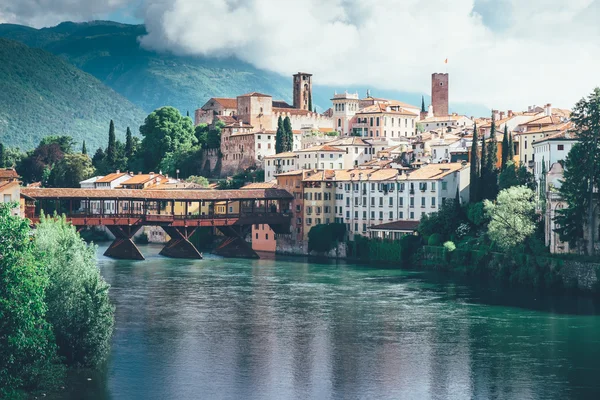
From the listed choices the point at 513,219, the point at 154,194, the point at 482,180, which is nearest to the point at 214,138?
the point at 154,194

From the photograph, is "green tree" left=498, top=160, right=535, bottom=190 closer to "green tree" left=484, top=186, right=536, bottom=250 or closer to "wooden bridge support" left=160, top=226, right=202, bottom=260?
"green tree" left=484, top=186, right=536, bottom=250

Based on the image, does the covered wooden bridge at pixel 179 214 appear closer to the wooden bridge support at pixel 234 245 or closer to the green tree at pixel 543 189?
the wooden bridge support at pixel 234 245

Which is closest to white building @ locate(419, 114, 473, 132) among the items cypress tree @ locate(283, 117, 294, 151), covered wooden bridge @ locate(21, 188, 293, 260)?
cypress tree @ locate(283, 117, 294, 151)

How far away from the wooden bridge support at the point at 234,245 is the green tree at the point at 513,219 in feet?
84.0

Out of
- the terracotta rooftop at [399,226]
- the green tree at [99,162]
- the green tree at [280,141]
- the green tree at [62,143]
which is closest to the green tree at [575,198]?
the terracotta rooftop at [399,226]

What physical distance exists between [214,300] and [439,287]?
43.9 feet

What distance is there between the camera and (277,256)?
8375cm

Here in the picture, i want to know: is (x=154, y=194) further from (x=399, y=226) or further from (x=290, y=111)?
(x=290, y=111)

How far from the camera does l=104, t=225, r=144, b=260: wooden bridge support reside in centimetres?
7769

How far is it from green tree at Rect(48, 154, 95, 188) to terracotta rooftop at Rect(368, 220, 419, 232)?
50.1 m

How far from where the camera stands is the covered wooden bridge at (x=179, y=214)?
259 ft

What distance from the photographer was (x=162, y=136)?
12312cm

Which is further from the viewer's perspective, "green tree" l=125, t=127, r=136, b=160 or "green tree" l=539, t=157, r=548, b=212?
"green tree" l=125, t=127, r=136, b=160

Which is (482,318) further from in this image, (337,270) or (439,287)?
(337,270)
